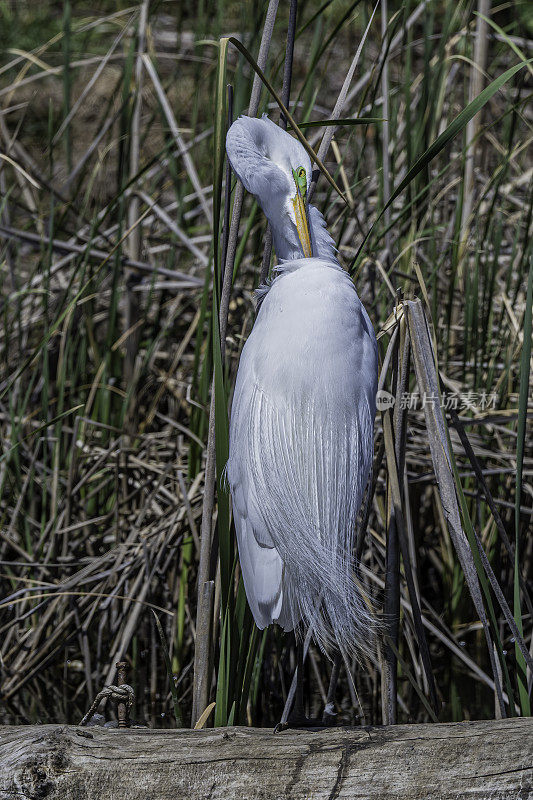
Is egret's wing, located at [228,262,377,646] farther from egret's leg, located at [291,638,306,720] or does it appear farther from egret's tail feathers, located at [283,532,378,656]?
egret's leg, located at [291,638,306,720]

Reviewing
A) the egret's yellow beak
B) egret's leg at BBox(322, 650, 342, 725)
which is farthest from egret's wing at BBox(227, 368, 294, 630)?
the egret's yellow beak

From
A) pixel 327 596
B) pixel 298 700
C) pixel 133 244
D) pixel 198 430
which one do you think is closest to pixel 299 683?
pixel 298 700

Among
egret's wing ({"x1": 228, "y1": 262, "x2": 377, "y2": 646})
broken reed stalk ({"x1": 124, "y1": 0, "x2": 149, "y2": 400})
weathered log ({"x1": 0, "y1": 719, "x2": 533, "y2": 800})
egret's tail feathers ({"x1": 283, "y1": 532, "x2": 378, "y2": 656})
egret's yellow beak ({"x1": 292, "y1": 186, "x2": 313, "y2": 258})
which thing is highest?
broken reed stalk ({"x1": 124, "y1": 0, "x2": 149, "y2": 400})

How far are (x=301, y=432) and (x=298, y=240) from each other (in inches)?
14.5

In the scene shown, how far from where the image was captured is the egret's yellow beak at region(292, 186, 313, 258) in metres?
1.34

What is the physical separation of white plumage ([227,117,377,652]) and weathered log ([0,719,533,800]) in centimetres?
20

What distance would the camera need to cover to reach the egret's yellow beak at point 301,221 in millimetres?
1337

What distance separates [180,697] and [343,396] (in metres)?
1.09

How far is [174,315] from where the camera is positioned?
2484 mm

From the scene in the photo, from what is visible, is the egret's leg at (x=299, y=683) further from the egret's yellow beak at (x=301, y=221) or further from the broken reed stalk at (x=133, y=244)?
the broken reed stalk at (x=133, y=244)

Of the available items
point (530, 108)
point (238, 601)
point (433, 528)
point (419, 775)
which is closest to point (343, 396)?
point (238, 601)

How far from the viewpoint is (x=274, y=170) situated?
136cm

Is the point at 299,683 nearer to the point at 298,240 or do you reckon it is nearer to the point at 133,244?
the point at 298,240

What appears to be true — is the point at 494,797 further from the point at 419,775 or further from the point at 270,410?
the point at 270,410
